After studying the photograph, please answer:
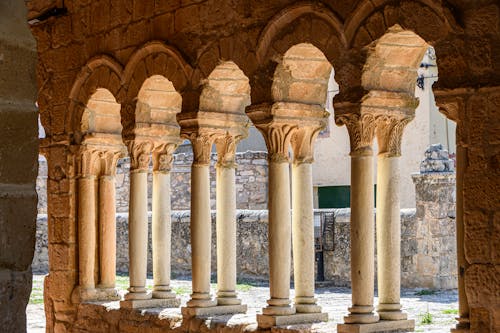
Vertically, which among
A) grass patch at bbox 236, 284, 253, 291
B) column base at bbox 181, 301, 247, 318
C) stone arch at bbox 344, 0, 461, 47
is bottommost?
grass patch at bbox 236, 284, 253, 291

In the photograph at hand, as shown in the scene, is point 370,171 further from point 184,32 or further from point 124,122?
point 124,122

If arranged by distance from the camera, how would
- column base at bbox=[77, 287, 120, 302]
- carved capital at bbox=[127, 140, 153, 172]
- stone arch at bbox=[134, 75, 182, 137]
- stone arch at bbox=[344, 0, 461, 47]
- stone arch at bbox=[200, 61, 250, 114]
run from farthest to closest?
column base at bbox=[77, 287, 120, 302], carved capital at bbox=[127, 140, 153, 172], stone arch at bbox=[134, 75, 182, 137], stone arch at bbox=[200, 61, 250, 114], stone arch at bbox=[344, 0, 461, 47]

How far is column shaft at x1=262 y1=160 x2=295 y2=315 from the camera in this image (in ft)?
23.6

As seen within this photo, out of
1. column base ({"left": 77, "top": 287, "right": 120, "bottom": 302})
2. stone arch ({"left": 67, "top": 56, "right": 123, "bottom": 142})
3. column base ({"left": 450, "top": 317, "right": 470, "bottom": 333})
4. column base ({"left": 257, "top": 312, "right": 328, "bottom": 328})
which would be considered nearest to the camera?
column base ({"left": 450, "top": 317, "right": 470, "bottom": 333})

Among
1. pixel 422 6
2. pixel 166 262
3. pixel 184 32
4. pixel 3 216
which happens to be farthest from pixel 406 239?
pixel 3 216

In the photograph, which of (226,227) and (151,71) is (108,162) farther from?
(226,227)

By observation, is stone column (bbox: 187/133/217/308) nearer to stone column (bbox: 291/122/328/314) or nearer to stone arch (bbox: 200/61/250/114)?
stone arch (bbox: 200/61/250/114)

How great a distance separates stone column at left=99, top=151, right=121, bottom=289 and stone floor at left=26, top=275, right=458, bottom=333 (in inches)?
37.7

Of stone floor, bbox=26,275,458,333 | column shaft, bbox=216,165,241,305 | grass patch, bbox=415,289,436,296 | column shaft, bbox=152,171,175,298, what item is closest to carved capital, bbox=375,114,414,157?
stone floor, bbox=26,275,458,333

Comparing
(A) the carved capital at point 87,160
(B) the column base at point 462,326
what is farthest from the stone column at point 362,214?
(A) the carved capital at point 87,160

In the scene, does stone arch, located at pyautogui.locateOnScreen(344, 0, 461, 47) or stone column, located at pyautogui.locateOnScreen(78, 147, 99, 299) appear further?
stone column, located at pyautogui.locateOnScreen(78, 147, 99, 299)

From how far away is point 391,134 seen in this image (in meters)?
6.54

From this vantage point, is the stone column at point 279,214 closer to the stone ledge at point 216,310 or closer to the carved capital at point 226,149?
the stone ledge at point 216,310

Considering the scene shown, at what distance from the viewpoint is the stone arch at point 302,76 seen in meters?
7.00
